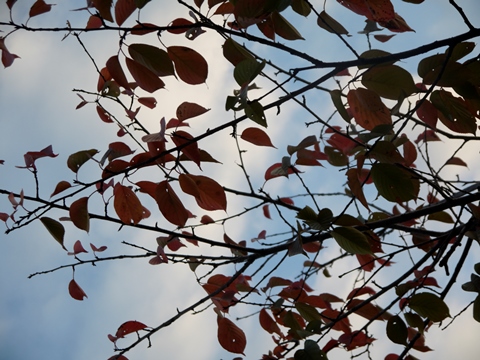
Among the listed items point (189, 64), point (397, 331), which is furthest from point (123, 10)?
point (397, 331)

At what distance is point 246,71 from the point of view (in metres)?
0.68

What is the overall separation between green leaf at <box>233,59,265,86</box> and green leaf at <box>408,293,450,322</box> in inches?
23.6

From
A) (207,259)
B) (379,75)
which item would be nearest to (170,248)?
(207,259)

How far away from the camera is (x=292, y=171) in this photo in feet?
4.08

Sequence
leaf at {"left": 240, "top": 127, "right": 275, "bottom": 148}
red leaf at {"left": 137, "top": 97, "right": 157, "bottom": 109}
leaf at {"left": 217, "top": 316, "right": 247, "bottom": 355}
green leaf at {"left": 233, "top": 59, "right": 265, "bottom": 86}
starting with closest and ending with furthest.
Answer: green leaf at {"left": 233, "top": 59, "right": 265, "bottom": 86} → leaf at {"left": 240, "top": 127, "right": 275, "bottom": 148} → leaf at {"left": 217, "top": 316, "right": 247, "bottom": 355} → red leaf at {"left": 137, "top": 97, "right": 157, "bottom": 109}

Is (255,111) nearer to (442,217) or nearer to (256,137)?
(256,137)

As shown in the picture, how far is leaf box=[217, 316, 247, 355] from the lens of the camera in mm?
1122

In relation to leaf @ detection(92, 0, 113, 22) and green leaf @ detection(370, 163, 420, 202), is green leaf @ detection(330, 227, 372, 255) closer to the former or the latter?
green leaf @ detection(370, 163, 420, 202)

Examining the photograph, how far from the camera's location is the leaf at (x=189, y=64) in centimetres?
83

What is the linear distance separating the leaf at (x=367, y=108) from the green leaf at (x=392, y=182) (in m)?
0.12

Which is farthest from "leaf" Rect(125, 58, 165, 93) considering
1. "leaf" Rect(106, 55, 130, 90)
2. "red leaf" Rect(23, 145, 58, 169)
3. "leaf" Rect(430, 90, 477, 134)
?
"leaf" Rect(430, 90, 477, 134)

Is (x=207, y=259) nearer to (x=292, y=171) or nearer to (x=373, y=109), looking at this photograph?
(x=292, y=171)

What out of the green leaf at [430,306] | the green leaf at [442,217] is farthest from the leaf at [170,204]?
the green leaf at [442,217]

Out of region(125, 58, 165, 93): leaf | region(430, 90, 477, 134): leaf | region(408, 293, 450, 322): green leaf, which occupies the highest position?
region(125, 58, 165, 93): leaf
